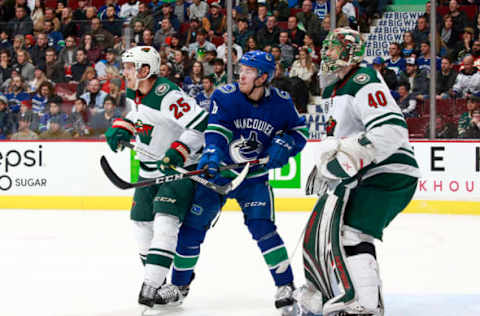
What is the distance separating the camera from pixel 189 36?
7883mm

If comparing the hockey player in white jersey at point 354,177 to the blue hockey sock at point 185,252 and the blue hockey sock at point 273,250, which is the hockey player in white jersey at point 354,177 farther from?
the blue hockey sock at point 185,252

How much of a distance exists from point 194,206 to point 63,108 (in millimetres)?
4711

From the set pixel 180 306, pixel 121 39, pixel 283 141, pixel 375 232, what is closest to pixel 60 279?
pixel 180 306

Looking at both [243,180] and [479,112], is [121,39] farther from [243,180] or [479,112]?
[243,180]

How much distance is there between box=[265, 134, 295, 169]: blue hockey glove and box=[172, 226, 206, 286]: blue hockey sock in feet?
1.56

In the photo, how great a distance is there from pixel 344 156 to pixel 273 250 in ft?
2.85

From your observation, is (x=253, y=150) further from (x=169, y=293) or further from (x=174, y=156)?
(x=169, y=293)

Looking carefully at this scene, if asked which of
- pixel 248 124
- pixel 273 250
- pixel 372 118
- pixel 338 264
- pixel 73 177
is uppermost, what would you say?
pixel 372 118

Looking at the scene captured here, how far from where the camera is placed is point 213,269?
14.1 feet

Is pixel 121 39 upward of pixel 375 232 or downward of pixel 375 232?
upward

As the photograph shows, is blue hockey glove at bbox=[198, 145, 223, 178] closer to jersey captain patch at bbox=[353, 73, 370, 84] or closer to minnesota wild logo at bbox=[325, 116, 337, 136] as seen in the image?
minnesota wild logo at bbox=[325, 116, 337, 136]

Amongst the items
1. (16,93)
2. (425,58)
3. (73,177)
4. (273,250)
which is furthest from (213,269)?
(16,93)

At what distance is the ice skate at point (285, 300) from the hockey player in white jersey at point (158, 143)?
52 cm

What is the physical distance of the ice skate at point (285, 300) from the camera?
3215 mm
